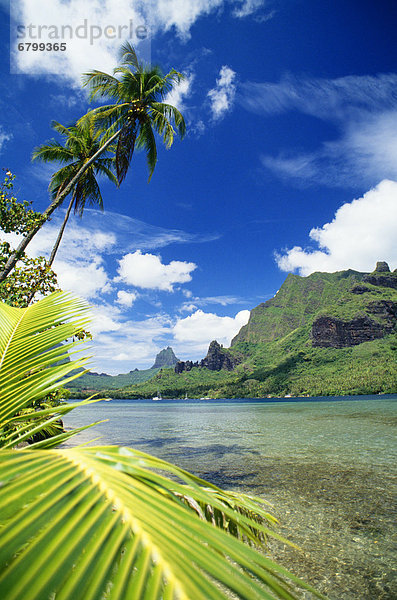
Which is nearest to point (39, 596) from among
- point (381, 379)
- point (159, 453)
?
point (159, 453)

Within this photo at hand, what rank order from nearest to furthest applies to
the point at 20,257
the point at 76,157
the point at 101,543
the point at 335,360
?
the point at 101,543 < the point at 20,257 < the point at 76,157 < the point at 335,360

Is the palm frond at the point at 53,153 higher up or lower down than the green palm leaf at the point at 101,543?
higher up

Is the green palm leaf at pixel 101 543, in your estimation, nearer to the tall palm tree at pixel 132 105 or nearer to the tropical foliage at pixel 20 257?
the tropical foliage at pixel 20 257

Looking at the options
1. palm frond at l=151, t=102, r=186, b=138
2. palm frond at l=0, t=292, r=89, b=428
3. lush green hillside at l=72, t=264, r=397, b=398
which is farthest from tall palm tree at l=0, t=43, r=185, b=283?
lush green hillside at l=72, t=264, r=397, b=398

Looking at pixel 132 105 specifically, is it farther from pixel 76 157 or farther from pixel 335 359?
pixel 335 359

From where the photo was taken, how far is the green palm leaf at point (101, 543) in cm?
41

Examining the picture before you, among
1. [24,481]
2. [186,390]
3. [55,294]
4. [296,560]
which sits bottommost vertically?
[186,390]

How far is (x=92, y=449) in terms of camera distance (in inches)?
31.3

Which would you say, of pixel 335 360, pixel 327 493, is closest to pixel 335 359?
pixel 335 360

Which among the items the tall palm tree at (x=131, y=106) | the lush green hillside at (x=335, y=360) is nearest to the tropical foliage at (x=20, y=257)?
the tall palm tree at (x=131, y=106)

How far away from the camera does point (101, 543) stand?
1.50ft

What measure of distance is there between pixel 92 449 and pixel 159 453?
15147 millimetres

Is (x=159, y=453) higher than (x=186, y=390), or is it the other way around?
(x=159, y=453)

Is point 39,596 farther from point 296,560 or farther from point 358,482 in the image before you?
point 358,482
